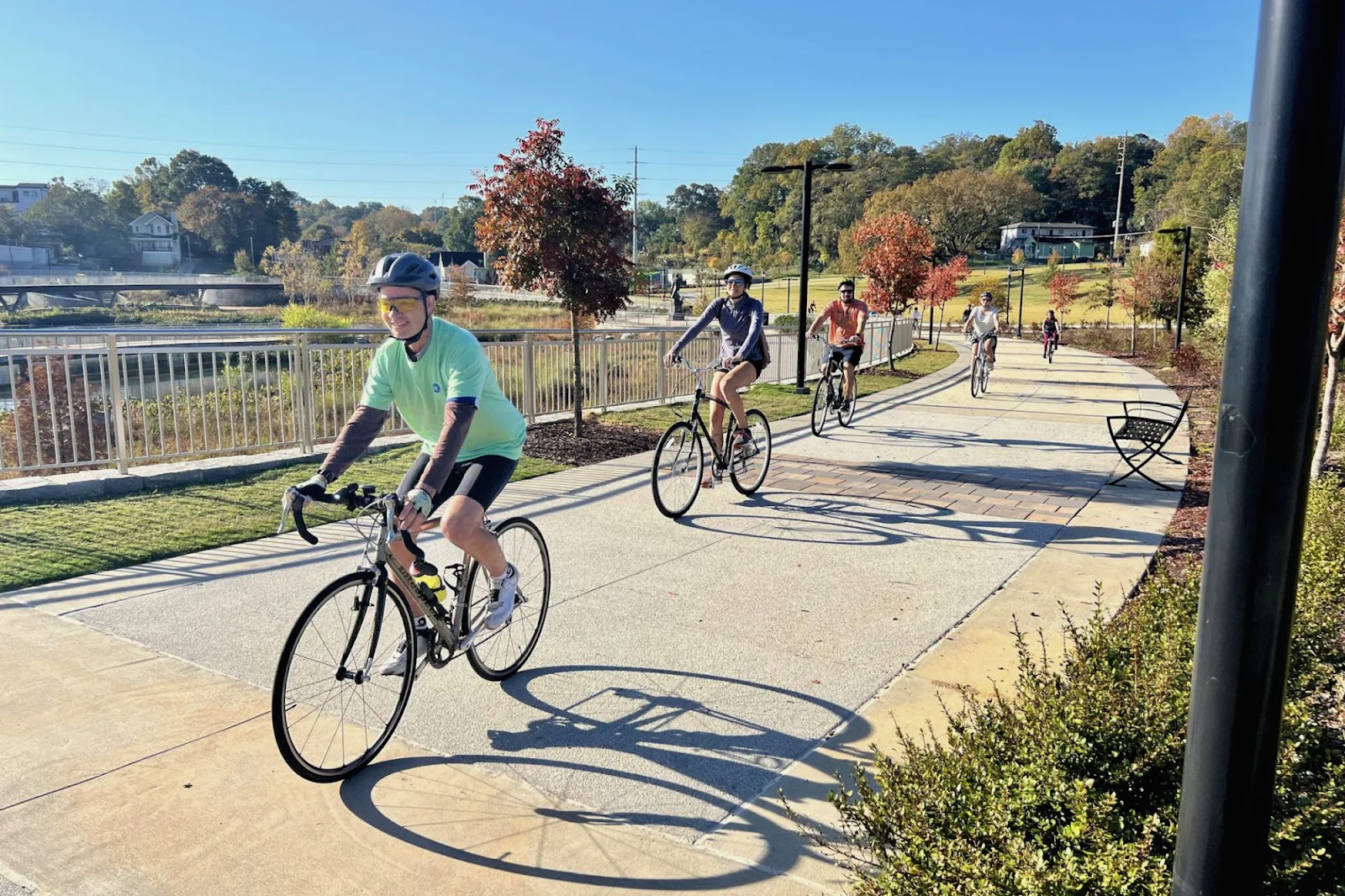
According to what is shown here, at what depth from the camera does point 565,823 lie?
3148 mm

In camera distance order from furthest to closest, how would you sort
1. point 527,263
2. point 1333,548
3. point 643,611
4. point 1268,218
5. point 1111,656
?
point 527,263
point 643,611
point 1333,548
point 1111,656
point 1268,218


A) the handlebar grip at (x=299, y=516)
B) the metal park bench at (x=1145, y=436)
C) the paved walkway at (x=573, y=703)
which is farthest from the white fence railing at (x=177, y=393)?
the metal park bench at (x=1145, y=436)

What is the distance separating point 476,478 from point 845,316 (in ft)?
29.6

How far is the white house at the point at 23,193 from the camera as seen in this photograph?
13050cm

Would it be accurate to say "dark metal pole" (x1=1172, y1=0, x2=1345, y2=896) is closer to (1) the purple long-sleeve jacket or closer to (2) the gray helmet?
(2) the gray helmet

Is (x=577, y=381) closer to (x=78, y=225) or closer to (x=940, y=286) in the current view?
(x=940, y=286)

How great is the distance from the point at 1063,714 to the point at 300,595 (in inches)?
172

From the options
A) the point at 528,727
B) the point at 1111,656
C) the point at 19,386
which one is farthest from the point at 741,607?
the point at 19,386

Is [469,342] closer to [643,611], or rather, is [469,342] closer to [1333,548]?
[643,611]

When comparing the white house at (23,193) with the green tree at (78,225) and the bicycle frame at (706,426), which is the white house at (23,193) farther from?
the bicycle frame at (706,426)

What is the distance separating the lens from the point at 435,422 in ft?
12.9

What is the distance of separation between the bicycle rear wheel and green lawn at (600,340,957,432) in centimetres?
146

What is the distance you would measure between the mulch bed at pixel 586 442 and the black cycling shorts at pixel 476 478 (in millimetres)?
5625

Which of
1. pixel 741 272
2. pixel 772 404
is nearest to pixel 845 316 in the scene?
pixel 772 404
